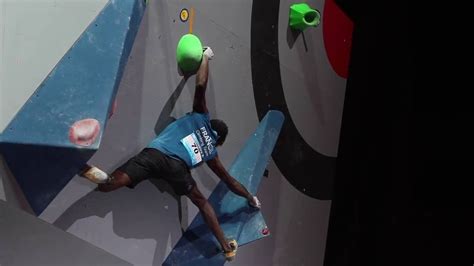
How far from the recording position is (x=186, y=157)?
75.7 inches

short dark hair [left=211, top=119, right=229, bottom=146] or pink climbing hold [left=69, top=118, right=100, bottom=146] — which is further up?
pink climbing hold [left=69, top=118, right=100, bottom=146]

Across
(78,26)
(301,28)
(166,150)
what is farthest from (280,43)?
(78,26)

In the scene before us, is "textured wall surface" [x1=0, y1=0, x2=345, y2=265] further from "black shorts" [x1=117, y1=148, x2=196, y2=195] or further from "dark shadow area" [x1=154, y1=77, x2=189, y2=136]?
"black shorts" [x1=117, y1=148, x2=196, y2=195]

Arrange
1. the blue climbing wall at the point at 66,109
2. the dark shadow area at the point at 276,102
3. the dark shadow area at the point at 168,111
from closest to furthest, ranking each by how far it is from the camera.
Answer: the blue climbing wall at the point at 66,109, the dark shadow area at the point at 168,111, the dark shadow area at the point at 276,102

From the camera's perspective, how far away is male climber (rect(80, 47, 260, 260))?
6.05ft

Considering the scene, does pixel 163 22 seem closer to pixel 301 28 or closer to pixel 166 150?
pixel 166 150

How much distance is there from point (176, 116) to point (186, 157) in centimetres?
25

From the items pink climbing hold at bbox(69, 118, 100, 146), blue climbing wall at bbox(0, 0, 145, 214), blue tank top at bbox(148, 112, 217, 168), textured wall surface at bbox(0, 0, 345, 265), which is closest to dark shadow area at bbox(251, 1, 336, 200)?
textured wall surface at bbox(0, 0, 345, 265)

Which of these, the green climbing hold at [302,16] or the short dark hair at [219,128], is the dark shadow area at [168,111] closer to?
the short dark hair at [219,128]

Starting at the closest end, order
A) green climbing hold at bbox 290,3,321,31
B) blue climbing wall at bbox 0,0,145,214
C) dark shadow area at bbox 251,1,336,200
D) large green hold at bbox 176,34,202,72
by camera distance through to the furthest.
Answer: blue climbing wall at bbox 0,0,145,214 < large green hold at bbox 176,34,202,72 < dark shadow area at bbox 251,1,336,200 < green climbing hold at bbox 290,3,321,31

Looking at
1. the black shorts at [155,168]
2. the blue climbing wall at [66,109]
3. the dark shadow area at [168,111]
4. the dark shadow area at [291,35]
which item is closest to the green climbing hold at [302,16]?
the dark shadow area at [291,35]

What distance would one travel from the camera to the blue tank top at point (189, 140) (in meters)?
1.91

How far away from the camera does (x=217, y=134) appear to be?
2.11 meters

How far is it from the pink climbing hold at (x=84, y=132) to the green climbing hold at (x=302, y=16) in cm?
147
